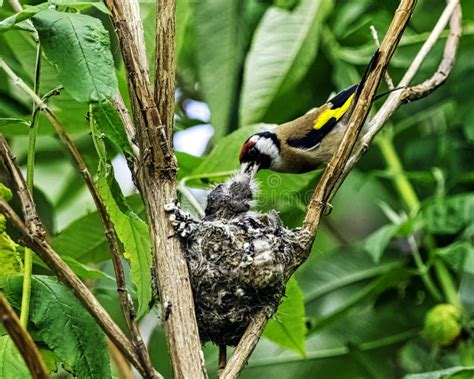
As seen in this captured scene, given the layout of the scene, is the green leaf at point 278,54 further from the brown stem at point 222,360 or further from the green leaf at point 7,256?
the green leaf at point 7,256

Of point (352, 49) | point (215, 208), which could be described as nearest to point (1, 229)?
point (215, 208)

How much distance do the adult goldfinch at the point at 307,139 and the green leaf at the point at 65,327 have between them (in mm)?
1530

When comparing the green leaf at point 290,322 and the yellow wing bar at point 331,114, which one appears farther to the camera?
the yellow wing bar at point 331,114

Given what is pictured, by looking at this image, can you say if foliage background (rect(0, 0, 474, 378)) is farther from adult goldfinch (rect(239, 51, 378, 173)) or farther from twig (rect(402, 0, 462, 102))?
twig (rect(402, 0, 462, 102))

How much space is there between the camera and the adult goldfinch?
3.23m

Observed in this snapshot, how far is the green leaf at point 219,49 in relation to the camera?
3184 millimetres

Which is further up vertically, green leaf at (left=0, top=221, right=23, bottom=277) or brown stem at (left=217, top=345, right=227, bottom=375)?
green leaf at (left=0, top=221, right=23, bottom=277)

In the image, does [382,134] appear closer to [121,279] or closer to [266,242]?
[266,242]

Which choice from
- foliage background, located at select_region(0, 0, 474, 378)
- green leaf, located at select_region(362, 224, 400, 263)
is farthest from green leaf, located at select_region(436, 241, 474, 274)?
green leaf, located at select_region(362, 224, 400, 263)

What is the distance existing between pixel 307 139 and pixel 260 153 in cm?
37

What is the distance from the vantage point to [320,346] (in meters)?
3.26

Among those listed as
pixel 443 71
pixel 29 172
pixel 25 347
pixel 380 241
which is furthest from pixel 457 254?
pixel 25 347

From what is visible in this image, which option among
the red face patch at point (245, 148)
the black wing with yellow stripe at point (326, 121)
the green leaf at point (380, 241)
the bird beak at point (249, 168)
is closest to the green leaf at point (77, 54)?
the red face patch at point (245, 148)

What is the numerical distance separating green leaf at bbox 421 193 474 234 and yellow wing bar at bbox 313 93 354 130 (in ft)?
1.53
